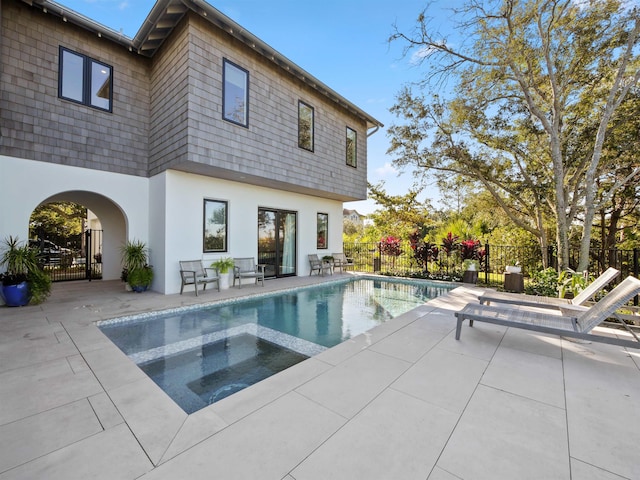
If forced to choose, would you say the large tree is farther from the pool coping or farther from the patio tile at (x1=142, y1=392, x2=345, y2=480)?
the patio tile at (x1=142, y1=392, x2=345, y2=480)

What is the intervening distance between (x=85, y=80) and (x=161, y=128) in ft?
6.30

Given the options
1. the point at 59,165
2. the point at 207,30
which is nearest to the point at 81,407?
the point at 59,165

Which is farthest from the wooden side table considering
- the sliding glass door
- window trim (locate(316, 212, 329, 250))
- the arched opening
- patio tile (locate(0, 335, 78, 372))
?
the arched opening

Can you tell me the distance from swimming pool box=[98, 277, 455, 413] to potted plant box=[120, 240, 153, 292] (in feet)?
6.99

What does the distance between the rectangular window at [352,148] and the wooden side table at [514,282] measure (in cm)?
666

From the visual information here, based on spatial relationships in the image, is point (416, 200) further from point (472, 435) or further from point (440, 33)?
point (472, 435)

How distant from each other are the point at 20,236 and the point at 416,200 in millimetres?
15985

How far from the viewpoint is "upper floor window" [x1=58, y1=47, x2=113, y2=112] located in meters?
6.56

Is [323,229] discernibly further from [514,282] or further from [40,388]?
[40,388]

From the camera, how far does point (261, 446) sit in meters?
1.90

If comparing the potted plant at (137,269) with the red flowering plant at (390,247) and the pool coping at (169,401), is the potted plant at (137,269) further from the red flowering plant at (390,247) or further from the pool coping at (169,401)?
the red flowering plant at (390,247)

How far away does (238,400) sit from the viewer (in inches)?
96.6

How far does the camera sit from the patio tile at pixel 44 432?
185 cm

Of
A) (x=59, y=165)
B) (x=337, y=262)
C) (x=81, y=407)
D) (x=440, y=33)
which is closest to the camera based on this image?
(x=81, y=407)
